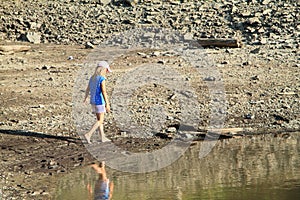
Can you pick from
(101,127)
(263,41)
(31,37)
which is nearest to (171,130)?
(101,127)

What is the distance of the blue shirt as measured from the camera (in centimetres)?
1159

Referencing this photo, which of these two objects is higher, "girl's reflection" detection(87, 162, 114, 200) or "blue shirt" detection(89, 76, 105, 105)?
"blue shirt" detection(89, 76, 105, 105)

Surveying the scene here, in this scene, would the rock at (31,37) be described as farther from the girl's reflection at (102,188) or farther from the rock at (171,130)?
the girl's reflection at (102,188)

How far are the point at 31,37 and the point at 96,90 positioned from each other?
949 centimetres

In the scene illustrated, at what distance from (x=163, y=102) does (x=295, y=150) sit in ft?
10.3

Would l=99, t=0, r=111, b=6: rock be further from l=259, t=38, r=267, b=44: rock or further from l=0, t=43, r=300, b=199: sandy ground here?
l=259, t=38, r=267, b=44: rock

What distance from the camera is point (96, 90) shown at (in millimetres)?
11625

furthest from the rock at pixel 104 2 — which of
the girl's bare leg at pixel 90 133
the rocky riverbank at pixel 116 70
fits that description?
the girl's bare leg at pixel 90 133

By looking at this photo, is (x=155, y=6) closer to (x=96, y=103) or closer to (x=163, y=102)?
(x=163, y=102)

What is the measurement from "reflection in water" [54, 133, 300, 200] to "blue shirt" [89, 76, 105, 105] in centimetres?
107

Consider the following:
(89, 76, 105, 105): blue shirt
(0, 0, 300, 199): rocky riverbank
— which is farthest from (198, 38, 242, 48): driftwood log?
(89, 76, 105, 105): blue shirt

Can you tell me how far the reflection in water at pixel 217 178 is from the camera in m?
9.88

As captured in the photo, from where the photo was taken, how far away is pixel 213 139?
12422 millimetres

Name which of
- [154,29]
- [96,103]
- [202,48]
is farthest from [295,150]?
[154,29]
